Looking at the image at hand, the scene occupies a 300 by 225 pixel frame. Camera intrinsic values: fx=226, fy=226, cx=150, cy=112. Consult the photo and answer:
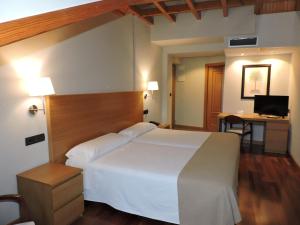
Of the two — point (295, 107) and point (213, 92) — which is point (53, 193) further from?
point (213, 92)

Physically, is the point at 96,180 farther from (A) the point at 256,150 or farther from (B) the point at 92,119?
(A) the point at 256,150

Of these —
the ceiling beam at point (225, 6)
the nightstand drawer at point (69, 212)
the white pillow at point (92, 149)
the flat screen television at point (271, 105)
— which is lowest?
the nightstand drawer at point (69, 212)

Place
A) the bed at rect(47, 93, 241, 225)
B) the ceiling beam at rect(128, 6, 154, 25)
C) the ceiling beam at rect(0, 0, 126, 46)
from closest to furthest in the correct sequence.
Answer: the ceiling beam at rect(0, 0, 126, 46) → the bed at rect(47, 93, 241, 225) → the ceiling beam at rect(128, 6, 154, 25)

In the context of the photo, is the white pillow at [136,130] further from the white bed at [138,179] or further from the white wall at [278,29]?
the white wall at [278,29]

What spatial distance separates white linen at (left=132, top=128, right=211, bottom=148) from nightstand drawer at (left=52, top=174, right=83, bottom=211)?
1.28 meters

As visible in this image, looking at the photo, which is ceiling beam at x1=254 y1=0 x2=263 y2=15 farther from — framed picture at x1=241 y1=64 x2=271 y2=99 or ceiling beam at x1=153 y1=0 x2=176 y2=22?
ceiling beam at x1=153 y1=0 x2=176 y2=22

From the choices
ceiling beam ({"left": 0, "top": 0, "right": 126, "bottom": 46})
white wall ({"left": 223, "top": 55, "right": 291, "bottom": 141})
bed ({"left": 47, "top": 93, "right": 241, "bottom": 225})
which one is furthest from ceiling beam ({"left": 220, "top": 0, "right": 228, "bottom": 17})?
ceiling beam ({"left": 0, "top": 0, "right": 126, "bottom": 46})

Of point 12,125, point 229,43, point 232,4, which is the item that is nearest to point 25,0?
point 12,125

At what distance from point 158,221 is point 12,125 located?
170 centimetres

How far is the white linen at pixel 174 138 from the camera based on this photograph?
3.18 meters

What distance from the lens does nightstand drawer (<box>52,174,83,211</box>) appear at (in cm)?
200

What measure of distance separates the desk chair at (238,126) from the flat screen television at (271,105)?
0.40 m

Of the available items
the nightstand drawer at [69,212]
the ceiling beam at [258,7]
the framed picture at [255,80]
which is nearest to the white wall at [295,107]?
the framed picture at [255,80]

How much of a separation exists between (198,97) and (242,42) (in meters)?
2.69
